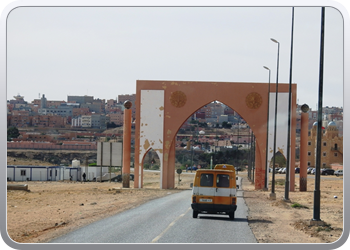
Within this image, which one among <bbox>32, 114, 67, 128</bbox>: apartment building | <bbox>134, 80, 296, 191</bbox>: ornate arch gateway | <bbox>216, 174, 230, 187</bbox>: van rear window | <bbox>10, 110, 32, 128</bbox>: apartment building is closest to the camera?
<bbox>216, 174, 230, 187</bbox>: van rear window

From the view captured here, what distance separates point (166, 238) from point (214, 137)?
358ft

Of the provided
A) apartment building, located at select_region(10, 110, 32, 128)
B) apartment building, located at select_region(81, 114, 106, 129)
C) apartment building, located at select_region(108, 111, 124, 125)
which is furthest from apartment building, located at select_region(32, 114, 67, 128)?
apartment building, located at select_region(10, 110, 32, 128)

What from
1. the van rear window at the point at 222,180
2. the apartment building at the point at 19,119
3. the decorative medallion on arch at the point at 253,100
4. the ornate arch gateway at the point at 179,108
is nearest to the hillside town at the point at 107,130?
the apartment building at the point at 19,119

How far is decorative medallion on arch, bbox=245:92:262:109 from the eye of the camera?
48.3 m

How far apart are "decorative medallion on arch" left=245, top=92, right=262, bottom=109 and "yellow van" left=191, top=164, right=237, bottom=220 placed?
27.8 m

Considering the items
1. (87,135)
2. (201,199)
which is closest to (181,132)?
(87,135)

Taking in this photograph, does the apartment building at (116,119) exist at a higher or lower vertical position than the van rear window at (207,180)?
higher

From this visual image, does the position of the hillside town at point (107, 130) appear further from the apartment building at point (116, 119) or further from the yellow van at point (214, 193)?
the yellow van at point (214, 193)

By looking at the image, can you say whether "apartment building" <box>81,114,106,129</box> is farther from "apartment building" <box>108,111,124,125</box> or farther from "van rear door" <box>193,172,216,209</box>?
"van rear door" <box>193,172,216,209</box>

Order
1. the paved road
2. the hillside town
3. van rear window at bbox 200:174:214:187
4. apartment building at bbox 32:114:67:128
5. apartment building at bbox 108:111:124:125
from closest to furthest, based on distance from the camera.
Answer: the paved road
van rear window at bbox 200:174:214:187
apartment building at bbox 32:114:67:128
the hillside town
apartment building at bbox 108:111:124:125

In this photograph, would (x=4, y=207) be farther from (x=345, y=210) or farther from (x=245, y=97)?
(x=245, y=97)

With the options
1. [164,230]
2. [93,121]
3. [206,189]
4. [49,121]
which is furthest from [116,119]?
[164,230]

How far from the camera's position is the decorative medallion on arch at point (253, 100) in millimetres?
48281
